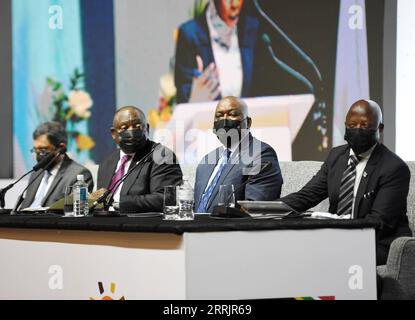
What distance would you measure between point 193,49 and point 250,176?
197 cm

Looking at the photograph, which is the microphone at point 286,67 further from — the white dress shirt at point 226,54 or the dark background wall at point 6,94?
the dark background wall at point 6,94

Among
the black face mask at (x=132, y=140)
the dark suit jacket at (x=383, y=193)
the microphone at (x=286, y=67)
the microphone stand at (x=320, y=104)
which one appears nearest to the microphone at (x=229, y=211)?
the dark suit jacket at (x=383, y=193)

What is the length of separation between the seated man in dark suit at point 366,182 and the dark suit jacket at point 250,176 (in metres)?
0.21

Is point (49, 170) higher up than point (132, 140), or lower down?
lower down

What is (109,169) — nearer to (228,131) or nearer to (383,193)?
(228,131)

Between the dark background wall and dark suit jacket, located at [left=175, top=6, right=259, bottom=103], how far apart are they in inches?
60.9

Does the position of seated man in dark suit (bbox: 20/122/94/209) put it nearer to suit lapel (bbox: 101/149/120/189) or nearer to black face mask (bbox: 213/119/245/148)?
suit lapel (bbox: 101/149/120/189)

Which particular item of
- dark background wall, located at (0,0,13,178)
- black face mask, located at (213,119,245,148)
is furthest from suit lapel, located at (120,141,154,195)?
dark background wall, located at (0,0,13,178)

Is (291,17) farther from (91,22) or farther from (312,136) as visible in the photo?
(91,22)

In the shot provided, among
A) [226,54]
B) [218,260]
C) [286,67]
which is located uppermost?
[226,54]

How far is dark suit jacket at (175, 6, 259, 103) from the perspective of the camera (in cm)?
638

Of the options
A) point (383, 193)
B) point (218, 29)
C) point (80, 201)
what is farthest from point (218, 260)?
point (218, 29)

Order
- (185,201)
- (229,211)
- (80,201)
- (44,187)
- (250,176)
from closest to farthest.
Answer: (229,211) < (185,201) < (80,201) < (250,176) < (44,187)

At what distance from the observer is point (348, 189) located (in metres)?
4.41
